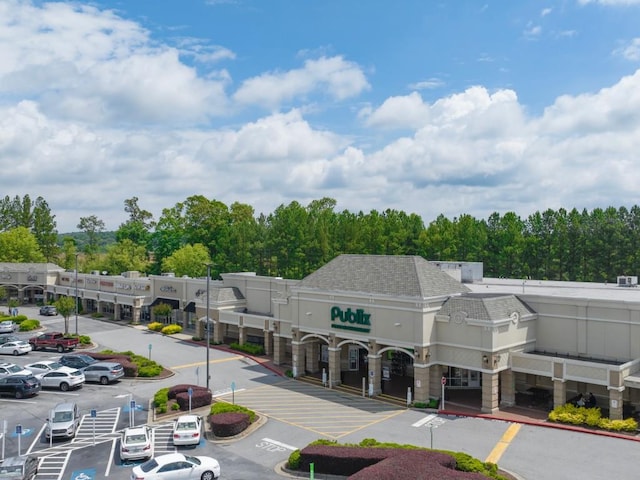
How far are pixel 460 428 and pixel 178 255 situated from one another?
7272cm

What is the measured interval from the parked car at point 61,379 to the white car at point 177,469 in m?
21.3

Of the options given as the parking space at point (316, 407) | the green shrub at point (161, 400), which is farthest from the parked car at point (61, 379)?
the parking space at point (316, 407)

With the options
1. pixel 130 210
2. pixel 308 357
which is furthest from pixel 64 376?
pixel 130 210

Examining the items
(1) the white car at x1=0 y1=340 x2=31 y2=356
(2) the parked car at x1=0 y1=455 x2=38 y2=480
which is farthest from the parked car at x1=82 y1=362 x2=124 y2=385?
(2) the parked car at x1=0 y1=455 x2=38 y2=480

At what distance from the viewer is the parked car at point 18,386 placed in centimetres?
4234

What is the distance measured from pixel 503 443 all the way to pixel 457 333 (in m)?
9.21

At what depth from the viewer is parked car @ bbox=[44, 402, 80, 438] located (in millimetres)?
32938

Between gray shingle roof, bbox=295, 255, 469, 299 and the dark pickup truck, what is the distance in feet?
91.4

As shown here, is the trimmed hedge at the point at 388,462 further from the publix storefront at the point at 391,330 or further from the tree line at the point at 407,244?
the tree line at the point at 407,244

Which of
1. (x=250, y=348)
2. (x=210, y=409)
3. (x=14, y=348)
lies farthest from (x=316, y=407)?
(x=14, y=348)

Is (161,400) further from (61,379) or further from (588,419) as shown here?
(588,419)

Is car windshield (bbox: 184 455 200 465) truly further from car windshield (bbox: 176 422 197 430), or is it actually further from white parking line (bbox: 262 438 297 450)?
white parking line (bbox: 262 438 297 450)

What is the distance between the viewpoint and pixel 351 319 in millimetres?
44375

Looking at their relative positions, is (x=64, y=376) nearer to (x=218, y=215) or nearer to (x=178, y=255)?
(x=178, y=255)
